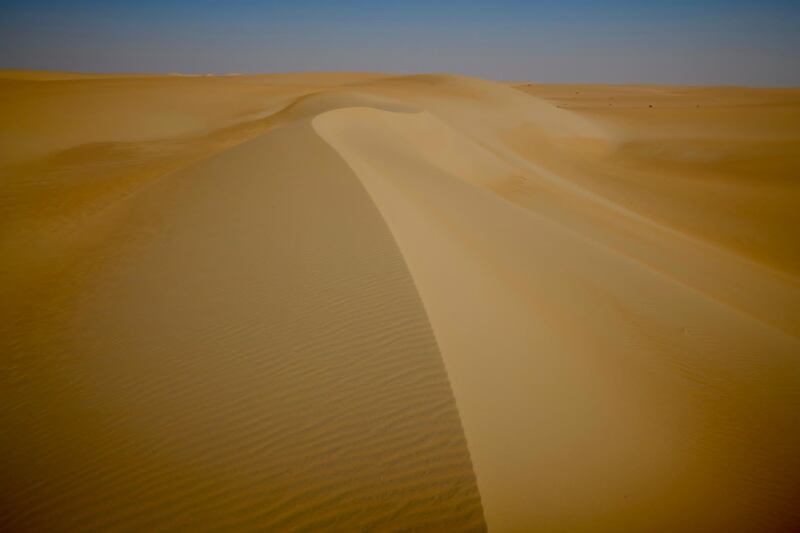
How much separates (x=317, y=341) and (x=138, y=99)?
28.8 metres

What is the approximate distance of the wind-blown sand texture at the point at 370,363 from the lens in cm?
272

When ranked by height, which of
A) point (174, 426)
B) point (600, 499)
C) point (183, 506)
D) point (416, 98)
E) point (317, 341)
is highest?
point (416, 98)

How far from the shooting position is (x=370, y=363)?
3.37 meters

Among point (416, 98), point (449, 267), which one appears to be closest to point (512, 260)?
point (449, 267)

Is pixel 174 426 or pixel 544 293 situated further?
pixel 544 293

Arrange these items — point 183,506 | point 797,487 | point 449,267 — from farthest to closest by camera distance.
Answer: point 449,267 < point 797,487 < point 183,506

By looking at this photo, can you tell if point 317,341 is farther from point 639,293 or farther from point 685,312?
point 685,312

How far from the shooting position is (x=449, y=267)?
4.90m

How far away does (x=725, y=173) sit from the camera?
17172 millimetres

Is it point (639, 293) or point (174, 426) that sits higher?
point (639, 293)

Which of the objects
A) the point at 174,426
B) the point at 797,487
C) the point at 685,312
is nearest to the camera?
the point at 174,426

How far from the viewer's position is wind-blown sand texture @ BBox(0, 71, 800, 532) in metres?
2.72

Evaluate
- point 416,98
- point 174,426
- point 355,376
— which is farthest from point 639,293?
point 416,98

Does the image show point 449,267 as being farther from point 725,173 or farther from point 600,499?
point 725,173
